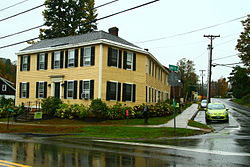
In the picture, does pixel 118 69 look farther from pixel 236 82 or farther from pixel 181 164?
pixel 236 82

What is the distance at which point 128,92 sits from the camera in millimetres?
27031

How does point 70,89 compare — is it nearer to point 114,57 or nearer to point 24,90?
point 114,57

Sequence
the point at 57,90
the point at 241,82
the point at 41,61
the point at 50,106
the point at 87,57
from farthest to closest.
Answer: the point at 241,82
the point at 41,61
the point at 57,90
the point at 87,57
the point at 50,106

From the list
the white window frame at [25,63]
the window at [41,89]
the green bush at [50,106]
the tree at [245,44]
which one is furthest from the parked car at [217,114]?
the tree at [245,44]

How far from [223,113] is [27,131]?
16061mm

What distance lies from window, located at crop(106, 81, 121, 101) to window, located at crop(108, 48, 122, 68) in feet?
5.80

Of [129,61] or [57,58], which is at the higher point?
[57,58]

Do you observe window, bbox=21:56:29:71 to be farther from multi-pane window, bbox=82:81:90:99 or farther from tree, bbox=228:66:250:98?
tree, bbox=228:66:250:98

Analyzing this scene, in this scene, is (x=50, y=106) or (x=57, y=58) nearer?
(x=50, y=106)

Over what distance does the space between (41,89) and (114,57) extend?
29.2 feet

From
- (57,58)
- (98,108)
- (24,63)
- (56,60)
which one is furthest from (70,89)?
(24,63)

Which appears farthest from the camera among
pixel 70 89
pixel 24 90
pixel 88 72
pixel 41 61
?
pixel 24 90

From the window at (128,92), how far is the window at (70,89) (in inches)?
182

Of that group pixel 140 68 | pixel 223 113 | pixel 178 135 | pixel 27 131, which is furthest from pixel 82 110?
pixel 223 113
